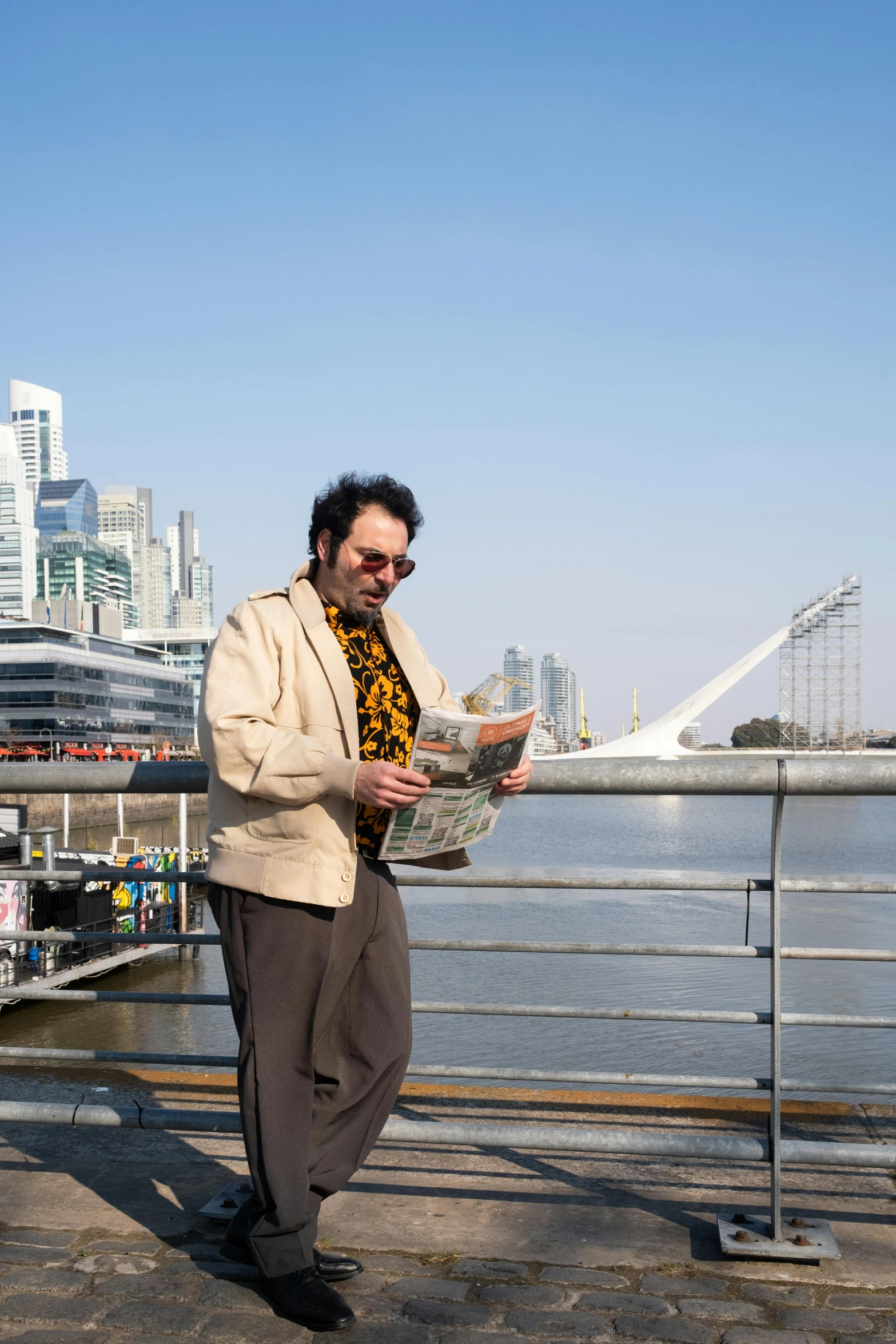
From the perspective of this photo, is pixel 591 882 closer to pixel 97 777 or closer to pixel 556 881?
pixel 556 881

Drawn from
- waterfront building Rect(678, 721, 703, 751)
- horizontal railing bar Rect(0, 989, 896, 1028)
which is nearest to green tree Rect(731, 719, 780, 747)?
waterfront building Rect(678, 721, 703, 751)

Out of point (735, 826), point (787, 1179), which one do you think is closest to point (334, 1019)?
point (787, 1179)

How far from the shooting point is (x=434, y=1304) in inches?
88.5

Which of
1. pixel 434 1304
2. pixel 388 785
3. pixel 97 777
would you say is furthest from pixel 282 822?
pixel 434 1304

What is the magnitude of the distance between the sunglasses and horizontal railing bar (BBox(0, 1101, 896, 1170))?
1.16m

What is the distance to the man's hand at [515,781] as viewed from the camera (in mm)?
2400

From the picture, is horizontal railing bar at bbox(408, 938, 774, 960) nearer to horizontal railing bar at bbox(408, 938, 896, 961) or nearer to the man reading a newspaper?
horizontal railing bar at bbox(408, 938, 896, 961)

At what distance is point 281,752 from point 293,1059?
62 centimetres

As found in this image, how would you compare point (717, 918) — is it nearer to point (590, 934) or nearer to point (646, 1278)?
point (590, 934)

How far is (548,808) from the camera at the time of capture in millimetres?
56688

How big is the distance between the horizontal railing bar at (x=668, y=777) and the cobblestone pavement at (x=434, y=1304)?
96 centimetres

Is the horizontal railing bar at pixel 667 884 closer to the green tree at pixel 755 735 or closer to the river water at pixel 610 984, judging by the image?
the river water at pixel 610 984

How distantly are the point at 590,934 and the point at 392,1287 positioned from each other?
16300mm

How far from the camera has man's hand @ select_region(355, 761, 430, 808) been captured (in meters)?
2.12
